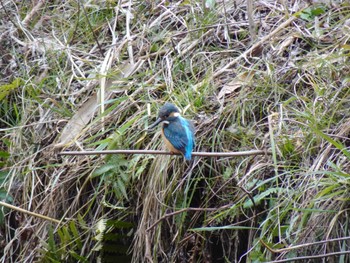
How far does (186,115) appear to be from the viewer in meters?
4.31

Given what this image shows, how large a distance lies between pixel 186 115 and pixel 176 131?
599 millimetres

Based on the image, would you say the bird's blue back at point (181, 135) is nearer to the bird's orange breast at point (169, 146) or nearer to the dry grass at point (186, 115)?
the bird's orange breast at point (169, 146)

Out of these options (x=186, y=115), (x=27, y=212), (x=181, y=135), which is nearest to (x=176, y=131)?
(x=181, y=135)

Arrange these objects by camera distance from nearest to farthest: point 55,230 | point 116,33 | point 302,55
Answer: point 55,230, point 302,55, point 116,33

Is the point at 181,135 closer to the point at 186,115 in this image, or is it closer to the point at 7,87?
the point at 186,115

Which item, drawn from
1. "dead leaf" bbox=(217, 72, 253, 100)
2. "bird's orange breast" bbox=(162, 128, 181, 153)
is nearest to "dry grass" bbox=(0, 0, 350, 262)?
"dead leaf" bbox=(217, 72, 253, 100)

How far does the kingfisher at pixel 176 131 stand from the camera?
369cm

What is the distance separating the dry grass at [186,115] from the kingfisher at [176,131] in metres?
0.24

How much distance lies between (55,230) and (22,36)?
69.5 inches

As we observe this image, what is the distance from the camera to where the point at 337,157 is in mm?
3771

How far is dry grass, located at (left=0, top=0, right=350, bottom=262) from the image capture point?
378 centimetres

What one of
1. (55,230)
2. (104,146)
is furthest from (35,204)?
(104,146)

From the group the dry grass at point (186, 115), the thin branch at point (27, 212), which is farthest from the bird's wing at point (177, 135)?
the thin branch at point (27, 212)

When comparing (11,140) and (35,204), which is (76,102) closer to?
(11,140)
